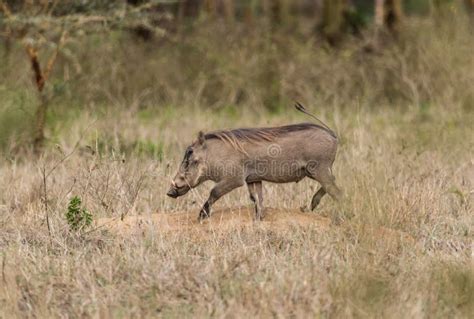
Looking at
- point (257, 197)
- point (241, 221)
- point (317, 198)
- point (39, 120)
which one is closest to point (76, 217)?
point (241, 221)

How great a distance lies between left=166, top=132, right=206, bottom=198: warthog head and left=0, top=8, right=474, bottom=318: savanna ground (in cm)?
26

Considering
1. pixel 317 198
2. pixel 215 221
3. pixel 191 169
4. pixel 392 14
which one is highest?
pixel 392 14

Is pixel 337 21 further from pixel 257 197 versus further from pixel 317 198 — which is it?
pixel 257 197

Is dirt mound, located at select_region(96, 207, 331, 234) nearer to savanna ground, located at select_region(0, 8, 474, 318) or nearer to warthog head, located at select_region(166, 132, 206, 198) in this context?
savanna ground, located at select_region(0, 8, 474, 318)

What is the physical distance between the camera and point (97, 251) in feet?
20.6

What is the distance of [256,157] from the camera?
6695 mm

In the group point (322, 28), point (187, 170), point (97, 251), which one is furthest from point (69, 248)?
point (322, 28)

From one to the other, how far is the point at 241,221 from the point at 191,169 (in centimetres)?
49

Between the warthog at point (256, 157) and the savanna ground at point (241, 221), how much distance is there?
28cm

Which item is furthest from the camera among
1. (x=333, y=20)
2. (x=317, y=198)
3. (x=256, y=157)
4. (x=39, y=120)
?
(x=333, y=20)

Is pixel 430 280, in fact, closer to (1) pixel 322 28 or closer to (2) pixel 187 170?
(2) pixel 187 170

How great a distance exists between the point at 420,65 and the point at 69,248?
8.67 m

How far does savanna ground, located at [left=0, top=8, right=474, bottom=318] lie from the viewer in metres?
5.28

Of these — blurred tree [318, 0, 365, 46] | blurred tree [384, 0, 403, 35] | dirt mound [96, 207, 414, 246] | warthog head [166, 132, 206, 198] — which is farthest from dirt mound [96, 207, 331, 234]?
blurred tree [318, 0, 365, 46]
